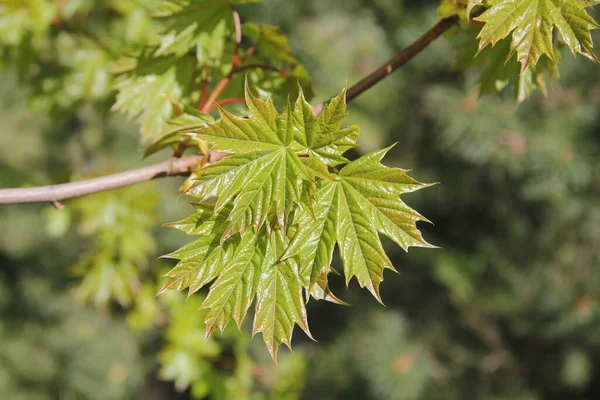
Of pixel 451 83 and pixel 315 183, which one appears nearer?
pixel 315 183

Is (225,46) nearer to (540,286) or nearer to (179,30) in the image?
(179,30)

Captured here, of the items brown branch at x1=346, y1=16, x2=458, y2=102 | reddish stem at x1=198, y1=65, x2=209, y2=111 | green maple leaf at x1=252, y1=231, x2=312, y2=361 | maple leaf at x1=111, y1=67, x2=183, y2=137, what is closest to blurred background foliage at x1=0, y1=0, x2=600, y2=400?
maple leaf at x1=111, y1=67, x2=183, y2=137

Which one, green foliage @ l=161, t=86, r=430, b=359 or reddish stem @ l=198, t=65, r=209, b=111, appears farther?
reddish stem @ l=198, t=65, r=209, b=111

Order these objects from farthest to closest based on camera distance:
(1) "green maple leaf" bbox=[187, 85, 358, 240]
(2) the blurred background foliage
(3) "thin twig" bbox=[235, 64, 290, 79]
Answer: (2) the blurred background foliage
(3) "thin twig" bbox=[235, 64, 290, 79]
(1) "green maple leaf" bbox=[187, 85, 358, 240]

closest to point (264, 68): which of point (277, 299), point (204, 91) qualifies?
point (204, 91)

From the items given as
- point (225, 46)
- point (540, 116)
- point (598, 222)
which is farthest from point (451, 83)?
point (225, 46)

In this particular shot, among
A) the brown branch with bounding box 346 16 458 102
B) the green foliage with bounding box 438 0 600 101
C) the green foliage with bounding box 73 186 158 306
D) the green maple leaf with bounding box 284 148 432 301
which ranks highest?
the green foliage with bounding box 438 0 600 101

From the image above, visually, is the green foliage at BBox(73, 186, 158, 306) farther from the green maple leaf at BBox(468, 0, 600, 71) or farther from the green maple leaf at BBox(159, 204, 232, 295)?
the green maple leaf at BBox(468, 0, 600, 71)
